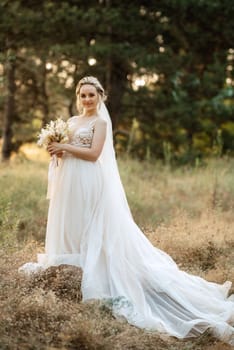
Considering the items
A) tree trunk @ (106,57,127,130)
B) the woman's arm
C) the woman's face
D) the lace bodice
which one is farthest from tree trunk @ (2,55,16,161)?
the woman's arm

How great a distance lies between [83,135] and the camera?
19.1ft

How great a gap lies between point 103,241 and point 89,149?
3.07 ft

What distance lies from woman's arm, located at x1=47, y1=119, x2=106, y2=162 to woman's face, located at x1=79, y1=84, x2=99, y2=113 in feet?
0.83

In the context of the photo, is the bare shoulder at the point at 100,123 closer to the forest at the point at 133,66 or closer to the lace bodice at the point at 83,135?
the lace bodice at the point at 83,135

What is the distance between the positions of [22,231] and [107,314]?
369 centimetres

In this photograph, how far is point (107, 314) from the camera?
16.9 feet

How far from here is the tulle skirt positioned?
5.50m

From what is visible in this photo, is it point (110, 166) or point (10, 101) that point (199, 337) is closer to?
point (110, 166)

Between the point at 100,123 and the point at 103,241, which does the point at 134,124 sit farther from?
the point at 103,241

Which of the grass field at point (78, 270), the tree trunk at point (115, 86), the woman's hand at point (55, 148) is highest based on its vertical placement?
the tree trunk at point (115, 86)

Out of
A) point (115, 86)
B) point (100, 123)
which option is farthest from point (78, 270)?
point (115, 86)

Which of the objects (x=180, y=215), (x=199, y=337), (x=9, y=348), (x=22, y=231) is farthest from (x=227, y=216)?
(x=9, y=348)

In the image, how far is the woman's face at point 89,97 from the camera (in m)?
5.96

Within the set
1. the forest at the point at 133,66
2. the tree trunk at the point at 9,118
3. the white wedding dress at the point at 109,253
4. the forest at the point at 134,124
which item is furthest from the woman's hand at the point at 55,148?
the tree trunk at the point at 9,118
